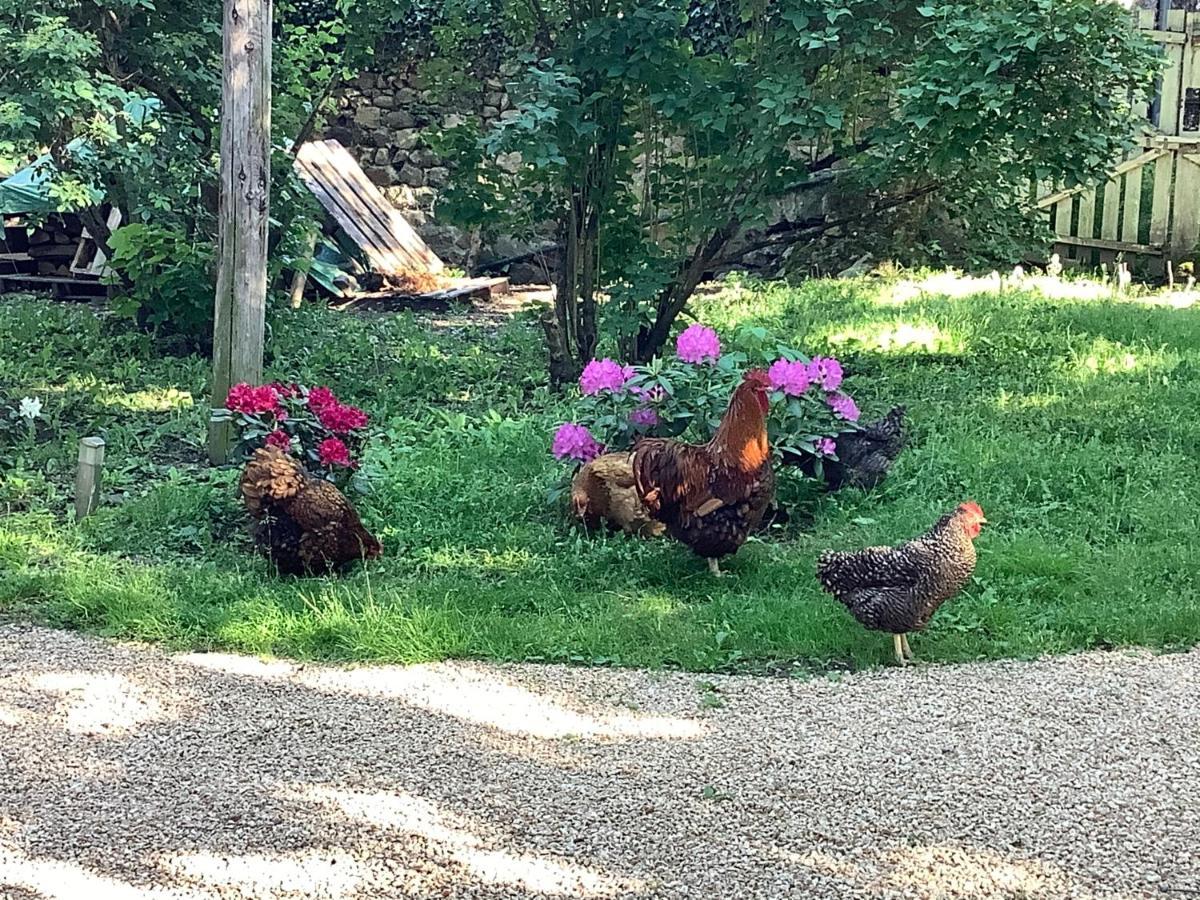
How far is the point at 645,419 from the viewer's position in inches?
245

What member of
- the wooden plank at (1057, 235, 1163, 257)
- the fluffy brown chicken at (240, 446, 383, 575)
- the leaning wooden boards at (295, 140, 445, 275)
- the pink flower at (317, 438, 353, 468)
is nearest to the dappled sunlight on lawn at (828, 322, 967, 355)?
the wooden plank at (1057, 235, 1163, 257)

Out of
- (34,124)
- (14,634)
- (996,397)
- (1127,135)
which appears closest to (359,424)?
(14,634)

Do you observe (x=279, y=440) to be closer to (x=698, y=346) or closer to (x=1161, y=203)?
(x=698, y=346)

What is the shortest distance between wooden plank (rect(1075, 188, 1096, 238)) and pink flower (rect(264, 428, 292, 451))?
9.56m

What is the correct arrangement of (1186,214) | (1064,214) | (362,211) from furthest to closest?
(362,211) → (1064,214) → (1186,214)

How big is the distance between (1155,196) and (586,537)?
29.2 ft

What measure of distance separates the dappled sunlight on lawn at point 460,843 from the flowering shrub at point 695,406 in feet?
9.48

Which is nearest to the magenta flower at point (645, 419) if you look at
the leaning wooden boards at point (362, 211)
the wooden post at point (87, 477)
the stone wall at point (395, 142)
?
the wooden post at point (87, 477)

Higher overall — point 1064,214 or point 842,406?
point 1064,214

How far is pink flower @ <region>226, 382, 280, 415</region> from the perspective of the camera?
618 cm

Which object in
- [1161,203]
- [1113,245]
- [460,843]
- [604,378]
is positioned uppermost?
[1161,203]

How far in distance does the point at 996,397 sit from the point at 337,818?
5.82 metres

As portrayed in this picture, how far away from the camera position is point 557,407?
27.2 ft

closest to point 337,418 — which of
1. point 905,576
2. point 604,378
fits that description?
point 604,378
